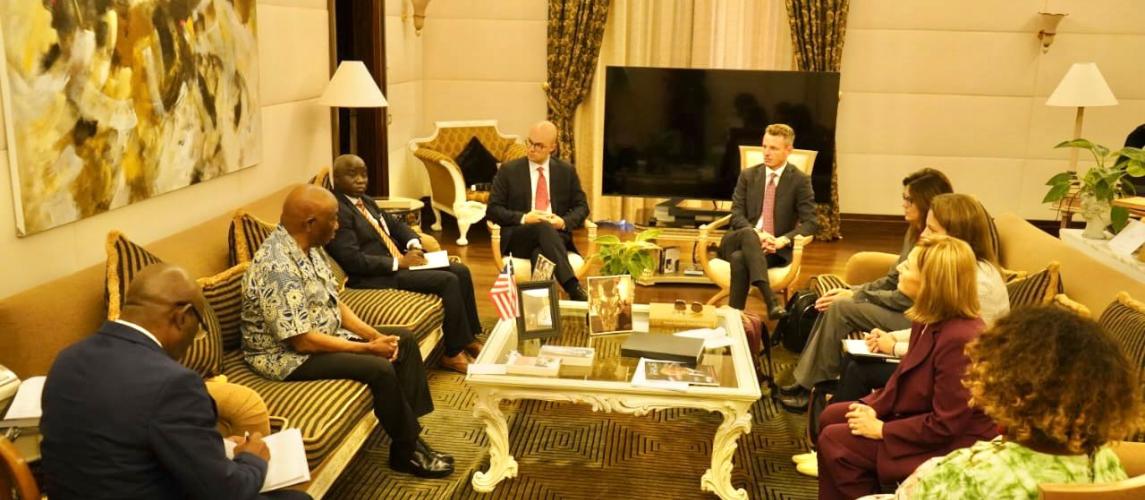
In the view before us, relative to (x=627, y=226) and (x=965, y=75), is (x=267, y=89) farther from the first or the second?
(x=965, y=75)

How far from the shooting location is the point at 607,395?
3436mm

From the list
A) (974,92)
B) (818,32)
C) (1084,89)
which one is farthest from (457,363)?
(974,92)

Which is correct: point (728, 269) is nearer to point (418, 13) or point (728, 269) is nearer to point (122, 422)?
point (122, 422)

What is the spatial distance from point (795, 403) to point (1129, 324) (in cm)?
154

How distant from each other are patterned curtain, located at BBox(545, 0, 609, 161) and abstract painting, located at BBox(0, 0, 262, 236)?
4.01 m

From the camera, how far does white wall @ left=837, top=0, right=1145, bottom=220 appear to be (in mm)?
8258

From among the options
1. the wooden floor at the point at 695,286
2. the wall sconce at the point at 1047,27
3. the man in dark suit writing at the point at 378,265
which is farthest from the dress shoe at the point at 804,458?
the wall sconce at the point at 1047,27

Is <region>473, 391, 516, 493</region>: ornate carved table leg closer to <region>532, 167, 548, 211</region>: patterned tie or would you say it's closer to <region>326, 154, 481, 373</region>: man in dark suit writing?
<region>326, 154, 481, 373</region>: man in dark suit writing

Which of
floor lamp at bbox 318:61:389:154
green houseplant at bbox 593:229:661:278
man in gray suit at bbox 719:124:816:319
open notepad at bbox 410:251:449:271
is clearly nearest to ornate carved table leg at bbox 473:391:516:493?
green houseplant at bbox 593:229:661:278

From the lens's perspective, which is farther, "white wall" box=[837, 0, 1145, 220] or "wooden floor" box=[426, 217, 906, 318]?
"white wall" box=[837, 0, 1145, 220]

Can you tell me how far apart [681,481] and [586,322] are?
2.83 feet

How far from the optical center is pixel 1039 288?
3.89 meters

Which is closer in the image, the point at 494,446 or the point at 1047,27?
the point at 494,446

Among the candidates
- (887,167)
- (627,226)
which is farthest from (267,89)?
(887,167)
